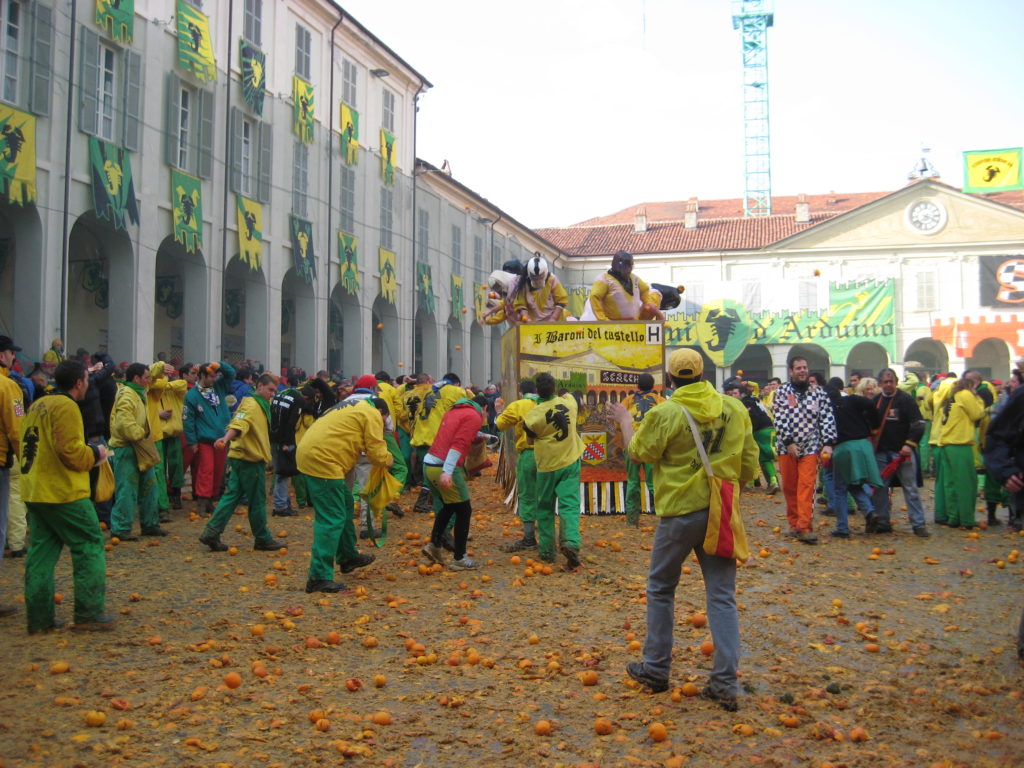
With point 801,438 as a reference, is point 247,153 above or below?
above

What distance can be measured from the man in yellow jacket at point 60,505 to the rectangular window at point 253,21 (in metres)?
17.9

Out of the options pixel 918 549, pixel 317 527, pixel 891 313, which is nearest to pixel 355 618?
pixel 317 527

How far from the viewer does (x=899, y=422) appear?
10211mm

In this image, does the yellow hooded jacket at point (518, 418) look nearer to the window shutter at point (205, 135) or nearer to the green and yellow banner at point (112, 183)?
the green and yellow banner at point (112, 183)

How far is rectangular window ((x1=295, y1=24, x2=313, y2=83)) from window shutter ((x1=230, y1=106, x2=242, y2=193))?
3.13 meters

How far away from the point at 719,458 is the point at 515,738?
183 cm

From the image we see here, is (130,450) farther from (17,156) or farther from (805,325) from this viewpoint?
(805,325)

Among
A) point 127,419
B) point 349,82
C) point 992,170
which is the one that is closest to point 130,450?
point 127,419

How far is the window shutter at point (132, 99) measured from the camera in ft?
57.2

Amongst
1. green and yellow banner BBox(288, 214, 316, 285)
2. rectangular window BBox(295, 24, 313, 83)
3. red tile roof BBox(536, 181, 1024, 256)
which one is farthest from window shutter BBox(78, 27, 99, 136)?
red tile roof BBox(536, 181, 1024, 256)

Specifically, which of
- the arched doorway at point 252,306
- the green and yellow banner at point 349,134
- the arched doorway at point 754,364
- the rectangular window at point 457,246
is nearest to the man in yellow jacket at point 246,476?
the arched doorway at point 252,306

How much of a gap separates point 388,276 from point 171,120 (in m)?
10.3

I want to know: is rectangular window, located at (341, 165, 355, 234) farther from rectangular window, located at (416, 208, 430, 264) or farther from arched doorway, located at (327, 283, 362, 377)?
rectangular window, located at (416, 208, 430, 264)

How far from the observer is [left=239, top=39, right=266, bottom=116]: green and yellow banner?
21094 mm
